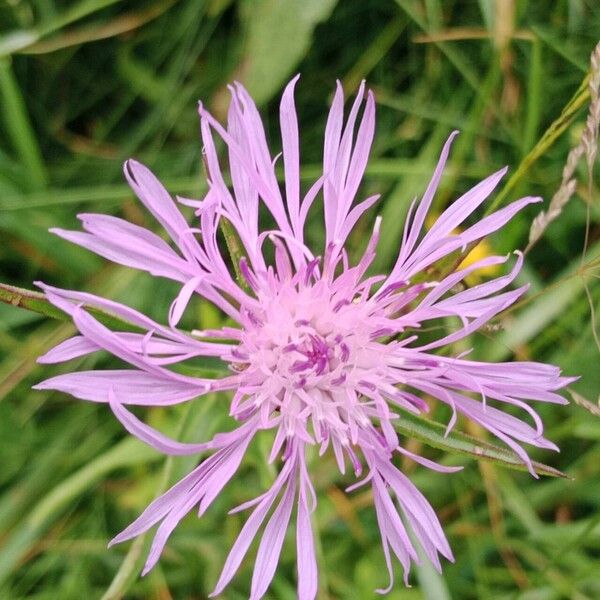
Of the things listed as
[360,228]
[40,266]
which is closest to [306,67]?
[360,228]

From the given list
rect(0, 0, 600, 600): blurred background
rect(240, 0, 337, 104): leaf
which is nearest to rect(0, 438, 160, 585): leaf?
rect(0, 0, 600, 600): blurred background

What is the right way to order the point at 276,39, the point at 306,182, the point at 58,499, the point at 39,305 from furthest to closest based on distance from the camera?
the point at 306,182, the point at 276,39, the point at 58,499, the point at 39,305

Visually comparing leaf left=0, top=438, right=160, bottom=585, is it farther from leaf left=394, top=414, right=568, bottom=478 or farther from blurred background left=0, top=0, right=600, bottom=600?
leaf left=394, top=414, right=568, bottom=478

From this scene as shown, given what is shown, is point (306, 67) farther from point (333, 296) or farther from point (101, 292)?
point (333, 296)

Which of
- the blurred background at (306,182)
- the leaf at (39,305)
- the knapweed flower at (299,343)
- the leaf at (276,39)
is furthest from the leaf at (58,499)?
the leaf at (276,39)

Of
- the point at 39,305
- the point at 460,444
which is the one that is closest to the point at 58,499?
the point at 39,305

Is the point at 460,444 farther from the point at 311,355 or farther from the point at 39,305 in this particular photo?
the point at 39,305

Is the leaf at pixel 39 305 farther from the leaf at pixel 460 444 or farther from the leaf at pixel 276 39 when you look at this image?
the leaf at pixel 276 39
